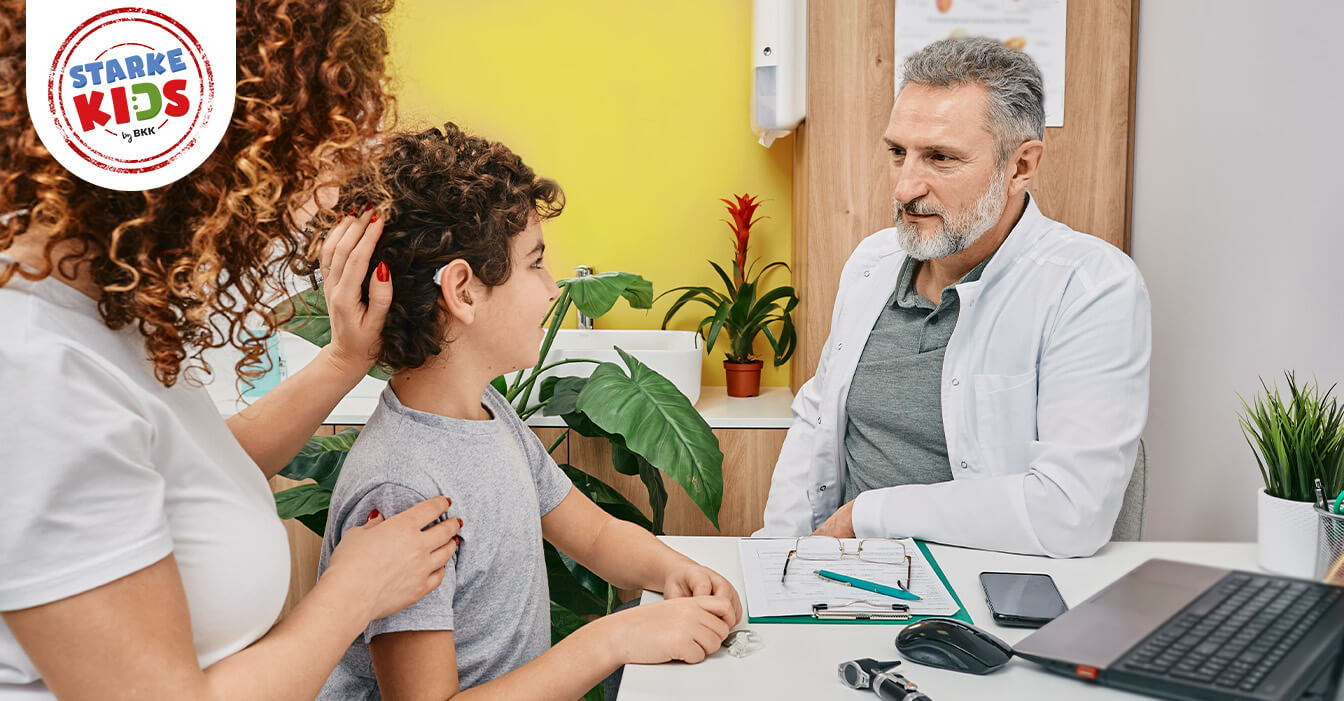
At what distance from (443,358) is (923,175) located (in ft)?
3.26

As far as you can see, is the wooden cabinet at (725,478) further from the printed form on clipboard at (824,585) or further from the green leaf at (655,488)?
the printed form on clipboard at (824,585)

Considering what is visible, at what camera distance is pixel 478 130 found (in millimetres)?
2756

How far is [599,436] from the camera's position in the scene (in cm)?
218

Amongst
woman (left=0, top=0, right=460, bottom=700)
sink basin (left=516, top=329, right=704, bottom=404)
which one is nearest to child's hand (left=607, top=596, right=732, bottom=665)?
woman (left=0, top=0, right=460, bottom=700)

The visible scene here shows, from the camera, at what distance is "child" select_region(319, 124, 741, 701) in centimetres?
96

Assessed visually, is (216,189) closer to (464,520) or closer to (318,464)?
(464,520)

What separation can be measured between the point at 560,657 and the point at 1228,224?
1424 millimetres

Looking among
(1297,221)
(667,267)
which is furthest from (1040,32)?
(667,267)

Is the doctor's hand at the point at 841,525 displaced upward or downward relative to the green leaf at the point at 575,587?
upward

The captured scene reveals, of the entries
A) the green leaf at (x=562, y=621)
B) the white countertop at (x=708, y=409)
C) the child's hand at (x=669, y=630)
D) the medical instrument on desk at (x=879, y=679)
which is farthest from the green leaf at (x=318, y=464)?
the medical instrument on desk at (x=879, y=679)

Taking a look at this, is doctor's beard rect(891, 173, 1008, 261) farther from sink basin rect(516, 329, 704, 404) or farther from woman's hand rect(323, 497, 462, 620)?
woman's hand rect(323, 497, 462, 620)

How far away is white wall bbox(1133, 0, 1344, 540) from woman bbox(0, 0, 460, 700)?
52.6 inches

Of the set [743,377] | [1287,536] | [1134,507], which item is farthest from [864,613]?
[743,377]

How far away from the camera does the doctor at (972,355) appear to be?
4.66 ft
